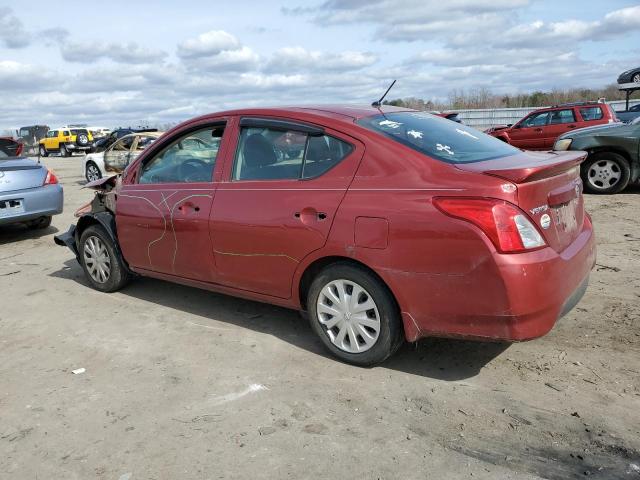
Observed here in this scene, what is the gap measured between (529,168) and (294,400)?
1895 mm

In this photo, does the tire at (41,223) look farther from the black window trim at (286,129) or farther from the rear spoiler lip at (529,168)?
the rear spoiler lip at (529,168)

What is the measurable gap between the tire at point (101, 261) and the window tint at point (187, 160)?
0.82 meters

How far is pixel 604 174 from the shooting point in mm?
9875

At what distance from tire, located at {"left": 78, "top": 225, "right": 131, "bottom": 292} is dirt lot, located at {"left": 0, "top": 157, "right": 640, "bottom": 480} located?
582 mm

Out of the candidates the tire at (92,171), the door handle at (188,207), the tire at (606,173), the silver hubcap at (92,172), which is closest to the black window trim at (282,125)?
the door handle at (188,207)

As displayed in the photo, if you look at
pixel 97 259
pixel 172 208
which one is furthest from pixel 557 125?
pixel 172 208

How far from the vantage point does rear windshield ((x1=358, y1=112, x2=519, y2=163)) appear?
363cm

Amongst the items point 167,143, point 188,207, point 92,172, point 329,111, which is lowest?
point 188,207

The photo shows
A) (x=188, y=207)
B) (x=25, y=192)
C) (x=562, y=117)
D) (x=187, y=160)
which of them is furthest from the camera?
(x=562, y=117)

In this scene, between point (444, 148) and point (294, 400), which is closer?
point (294, 400)

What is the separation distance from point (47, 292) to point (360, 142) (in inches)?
157

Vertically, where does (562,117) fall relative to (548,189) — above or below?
above

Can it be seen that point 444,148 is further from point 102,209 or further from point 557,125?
point 557,125

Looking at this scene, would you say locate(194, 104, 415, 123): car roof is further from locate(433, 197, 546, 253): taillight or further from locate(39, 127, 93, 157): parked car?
locate(39, 127, 93, 157): parked car
